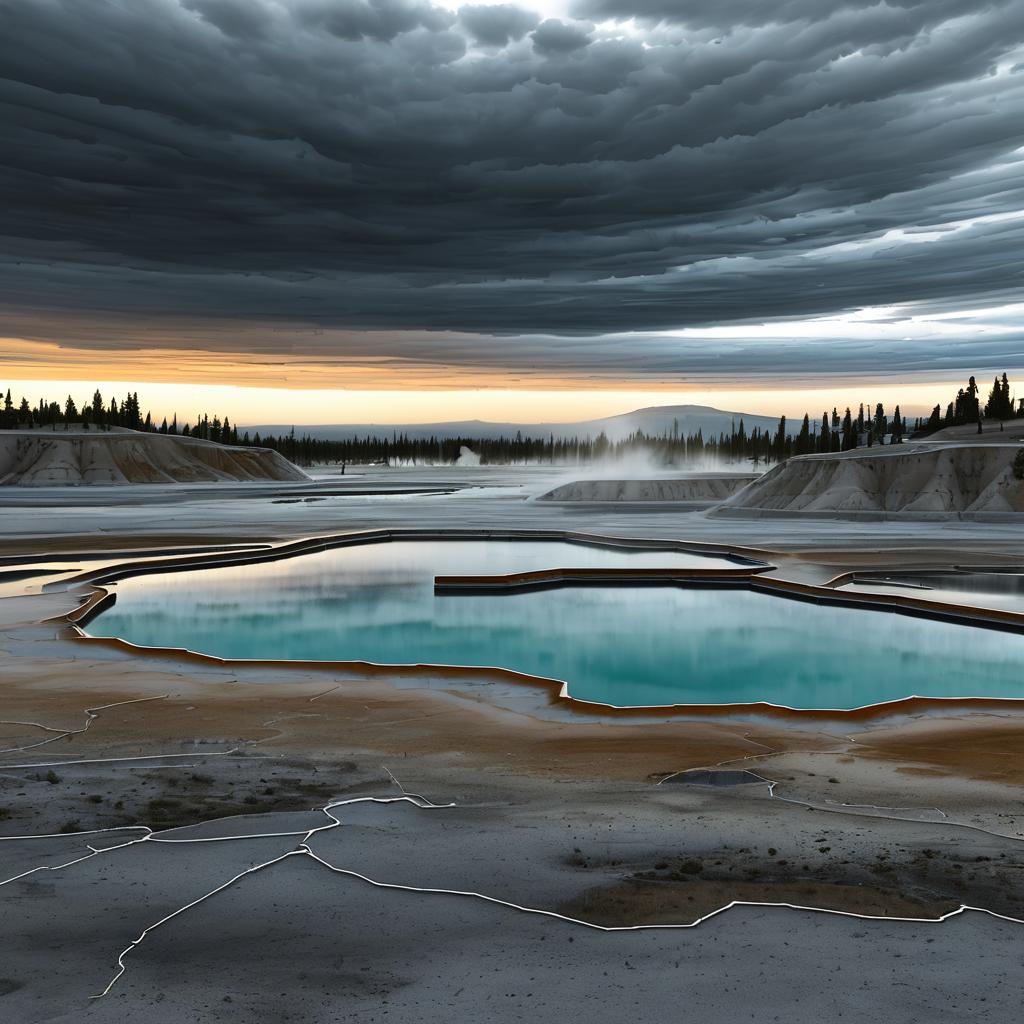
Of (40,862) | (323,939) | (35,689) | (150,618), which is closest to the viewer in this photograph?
(323,939)

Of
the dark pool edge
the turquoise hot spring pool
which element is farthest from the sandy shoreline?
the turquoise hot spring pool

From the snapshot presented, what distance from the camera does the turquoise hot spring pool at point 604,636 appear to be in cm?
2420

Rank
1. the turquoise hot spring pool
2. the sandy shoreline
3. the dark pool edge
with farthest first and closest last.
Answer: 1. the turquoise hot spring pool
2. the dark pool edge
3. the sandy shoreline

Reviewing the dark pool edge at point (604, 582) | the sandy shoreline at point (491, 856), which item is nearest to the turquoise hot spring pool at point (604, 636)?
the dark pool edge at point (604, 582)

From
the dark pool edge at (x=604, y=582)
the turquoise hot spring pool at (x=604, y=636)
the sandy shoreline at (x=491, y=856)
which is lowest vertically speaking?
the turquoise hot spring pool at (x=604, y=636)

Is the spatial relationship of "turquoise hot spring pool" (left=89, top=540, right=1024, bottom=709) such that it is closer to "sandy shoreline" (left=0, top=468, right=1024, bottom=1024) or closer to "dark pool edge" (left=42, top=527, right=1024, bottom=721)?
"dark pool edge" (left=42, top=527, right=1024, bottom=721)

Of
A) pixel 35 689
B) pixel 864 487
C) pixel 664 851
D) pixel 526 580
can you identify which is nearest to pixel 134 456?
pixel 864 487

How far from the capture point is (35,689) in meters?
18.1

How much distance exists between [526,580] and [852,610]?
1231cm

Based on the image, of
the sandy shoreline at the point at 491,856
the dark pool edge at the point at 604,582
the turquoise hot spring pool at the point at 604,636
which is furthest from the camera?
the turquoise hot spring pool at the point at 604,636

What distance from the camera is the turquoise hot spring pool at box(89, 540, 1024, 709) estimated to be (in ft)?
79.4

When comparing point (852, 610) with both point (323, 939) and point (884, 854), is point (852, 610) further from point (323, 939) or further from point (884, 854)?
point (323, 939)

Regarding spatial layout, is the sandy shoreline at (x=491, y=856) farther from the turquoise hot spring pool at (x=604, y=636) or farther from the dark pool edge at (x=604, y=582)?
the turquoise hot spring pool at (x=604, y=636)

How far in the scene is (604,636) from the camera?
30.0 metres
